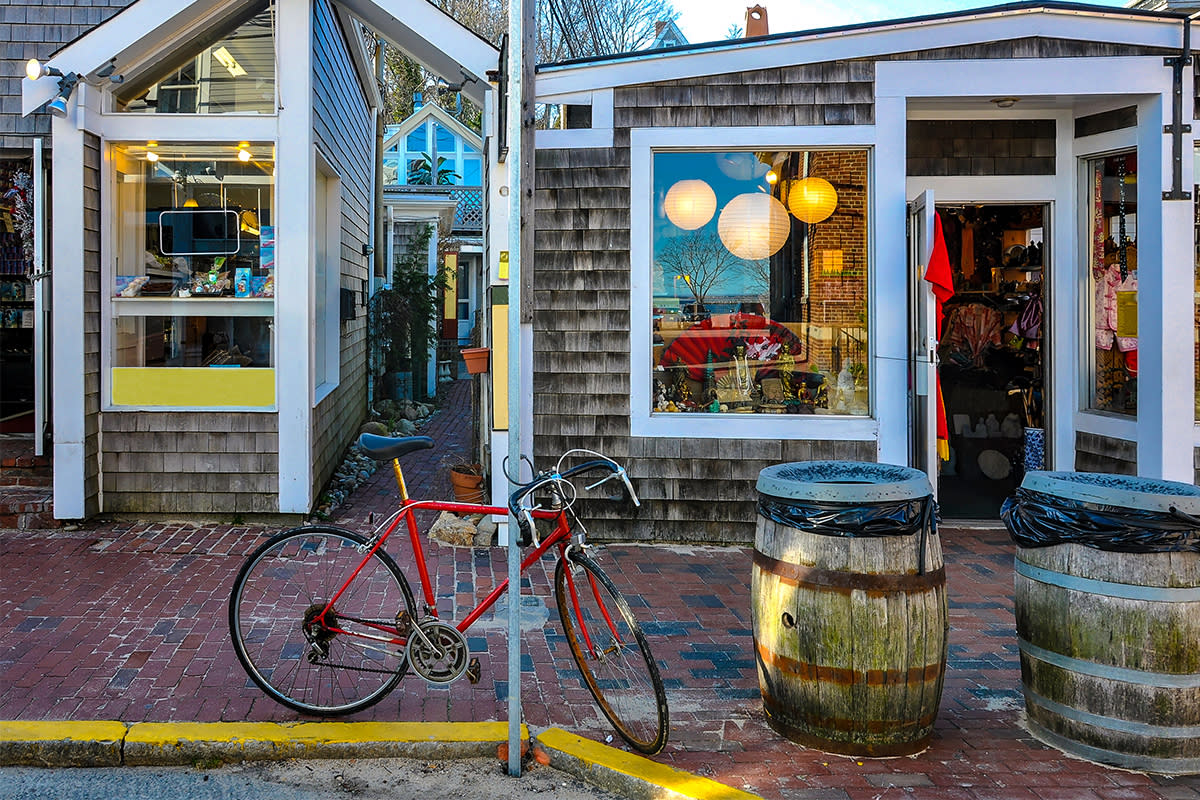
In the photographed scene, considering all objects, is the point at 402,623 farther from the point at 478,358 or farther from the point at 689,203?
the point at 689,203

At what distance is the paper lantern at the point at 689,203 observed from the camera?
682 cm

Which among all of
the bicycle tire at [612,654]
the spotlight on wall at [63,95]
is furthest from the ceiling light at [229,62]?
the bicycle tire at [612,654]

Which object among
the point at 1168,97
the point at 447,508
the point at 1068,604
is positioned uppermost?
the point at 1168,97

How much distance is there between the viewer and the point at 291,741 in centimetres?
364

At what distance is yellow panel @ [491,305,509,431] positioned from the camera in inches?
259

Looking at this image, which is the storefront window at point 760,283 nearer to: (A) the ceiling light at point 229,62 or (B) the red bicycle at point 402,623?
(A) the ceiling light at point 229,62

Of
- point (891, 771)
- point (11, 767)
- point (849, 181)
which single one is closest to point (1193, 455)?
point (849, 181)

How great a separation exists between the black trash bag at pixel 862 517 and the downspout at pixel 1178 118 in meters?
4.09

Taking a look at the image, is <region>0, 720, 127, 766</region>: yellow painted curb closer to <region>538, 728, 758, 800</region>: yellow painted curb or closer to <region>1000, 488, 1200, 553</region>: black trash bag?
<region>538, 728, 758, 800</region>: yellow painted curb

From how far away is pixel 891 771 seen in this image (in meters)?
3.44

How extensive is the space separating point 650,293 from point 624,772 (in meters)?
3.90

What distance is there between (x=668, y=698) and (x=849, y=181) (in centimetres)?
407

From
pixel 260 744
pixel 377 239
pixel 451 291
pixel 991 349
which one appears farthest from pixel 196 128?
pixel 451 291

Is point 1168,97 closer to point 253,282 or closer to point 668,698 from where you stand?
point 668,698
